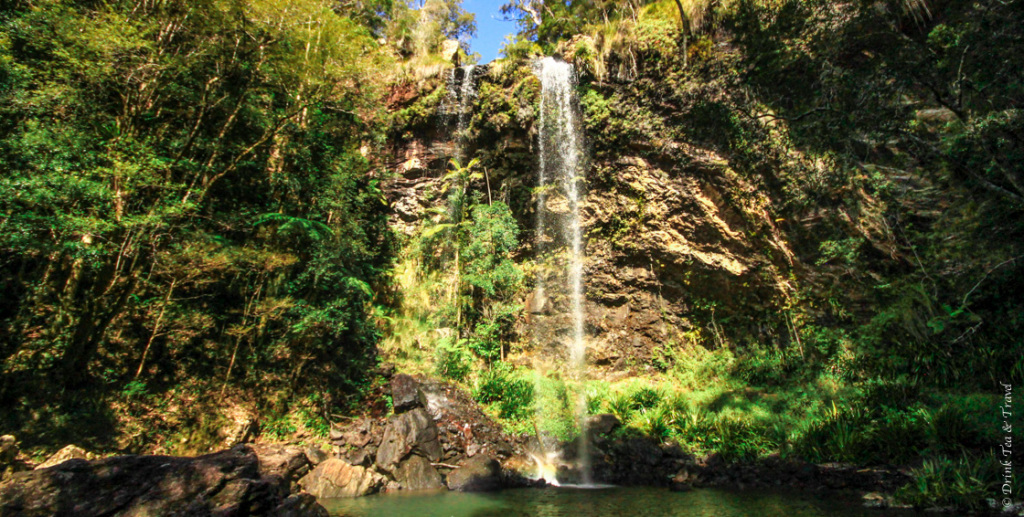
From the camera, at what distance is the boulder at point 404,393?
916 centimetres

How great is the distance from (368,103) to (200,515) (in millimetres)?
9352

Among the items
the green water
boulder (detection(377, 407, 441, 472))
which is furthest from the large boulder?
boulder (detection(377, 407, 441, 472))

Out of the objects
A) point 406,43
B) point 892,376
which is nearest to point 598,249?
point 892,376

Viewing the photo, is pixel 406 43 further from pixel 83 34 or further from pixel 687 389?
pixel 687 389

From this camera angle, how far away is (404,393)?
9320 millimetres

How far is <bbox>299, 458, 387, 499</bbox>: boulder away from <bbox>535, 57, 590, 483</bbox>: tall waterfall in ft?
22.8

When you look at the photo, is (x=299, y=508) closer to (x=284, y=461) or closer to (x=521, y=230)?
(x=284, y=461)

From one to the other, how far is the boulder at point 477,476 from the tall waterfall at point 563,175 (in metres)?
5.34

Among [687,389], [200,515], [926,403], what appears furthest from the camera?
[687,389]

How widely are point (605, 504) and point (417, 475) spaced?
3409mm

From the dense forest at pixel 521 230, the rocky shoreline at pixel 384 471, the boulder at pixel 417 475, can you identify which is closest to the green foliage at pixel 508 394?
the dense forest at pixel 521 230

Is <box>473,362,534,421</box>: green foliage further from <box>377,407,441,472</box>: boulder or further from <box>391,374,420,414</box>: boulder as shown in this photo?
<box>377,407,441,472</box>: boulder

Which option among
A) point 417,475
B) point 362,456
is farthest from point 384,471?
point 417,475

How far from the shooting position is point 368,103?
1072 cm
